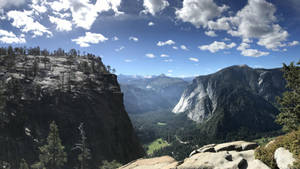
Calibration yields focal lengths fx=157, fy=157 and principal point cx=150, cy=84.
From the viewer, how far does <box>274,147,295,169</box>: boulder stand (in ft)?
37.1

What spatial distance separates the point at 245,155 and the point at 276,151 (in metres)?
3.06

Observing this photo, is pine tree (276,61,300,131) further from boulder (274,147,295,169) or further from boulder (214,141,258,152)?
boulder (274,147,295,169)

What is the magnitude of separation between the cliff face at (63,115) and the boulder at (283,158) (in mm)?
67491

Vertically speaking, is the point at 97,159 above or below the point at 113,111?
below

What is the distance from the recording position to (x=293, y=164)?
10.6 metres

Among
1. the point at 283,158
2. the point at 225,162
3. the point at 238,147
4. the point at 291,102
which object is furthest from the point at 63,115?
the point at 291,102

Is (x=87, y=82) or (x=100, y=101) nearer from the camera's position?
(x=100, y=101)

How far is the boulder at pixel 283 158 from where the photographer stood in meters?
11.3

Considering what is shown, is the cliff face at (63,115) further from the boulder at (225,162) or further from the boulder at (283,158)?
the boulder at (283,158)

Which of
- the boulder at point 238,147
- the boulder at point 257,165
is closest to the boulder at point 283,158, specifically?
the boulder at point 257,165

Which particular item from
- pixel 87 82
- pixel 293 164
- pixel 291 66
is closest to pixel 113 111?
pixel 87 82

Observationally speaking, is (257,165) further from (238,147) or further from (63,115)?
(63,115)

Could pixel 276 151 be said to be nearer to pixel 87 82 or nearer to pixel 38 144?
pixel 38 144

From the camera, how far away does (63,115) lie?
260ft
